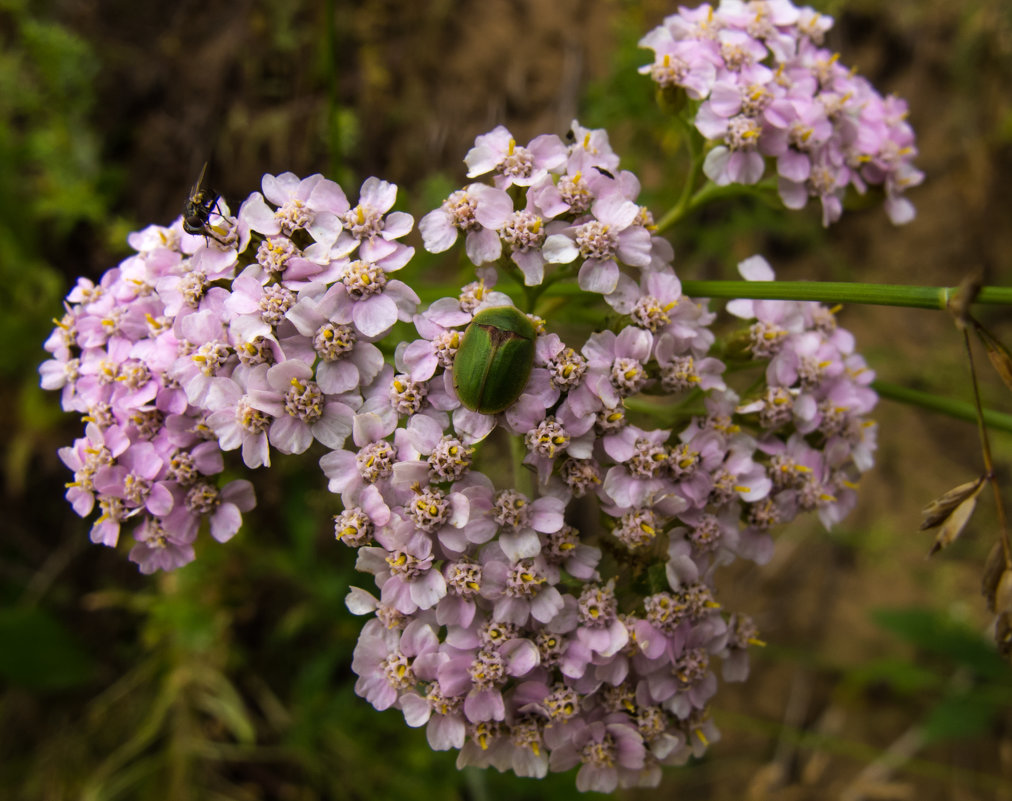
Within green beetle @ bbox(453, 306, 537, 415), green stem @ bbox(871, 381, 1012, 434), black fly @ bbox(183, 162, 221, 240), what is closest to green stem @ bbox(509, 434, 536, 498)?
green beetle @ bbox(453, 306, 537, 415)

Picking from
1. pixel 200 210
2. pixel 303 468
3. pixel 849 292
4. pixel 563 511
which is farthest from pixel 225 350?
pixel 303 468

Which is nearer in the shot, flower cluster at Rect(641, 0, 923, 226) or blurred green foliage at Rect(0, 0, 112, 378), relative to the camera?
flower cluster at Rect(641, 0, 923, 226)

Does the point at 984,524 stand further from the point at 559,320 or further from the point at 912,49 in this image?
the point at 559,320

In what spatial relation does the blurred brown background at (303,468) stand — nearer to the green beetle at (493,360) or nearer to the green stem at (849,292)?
the green stem at (849,292)

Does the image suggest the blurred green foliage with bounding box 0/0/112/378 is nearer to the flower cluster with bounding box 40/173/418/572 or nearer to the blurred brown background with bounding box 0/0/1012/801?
the blurred brown background with bounding box 0/0/1012/801

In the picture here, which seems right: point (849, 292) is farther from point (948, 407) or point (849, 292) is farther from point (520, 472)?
point (520, 472)

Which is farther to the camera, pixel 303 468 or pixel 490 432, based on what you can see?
pixel 303 468
